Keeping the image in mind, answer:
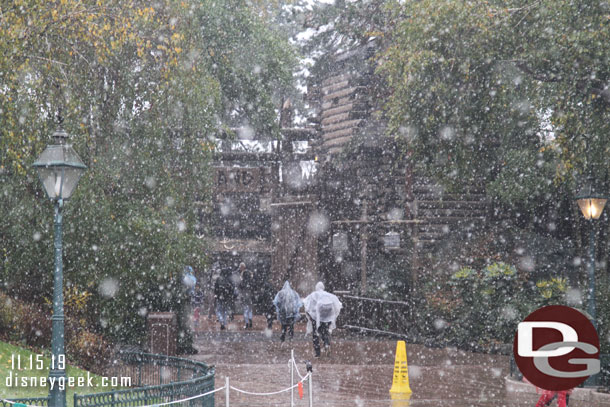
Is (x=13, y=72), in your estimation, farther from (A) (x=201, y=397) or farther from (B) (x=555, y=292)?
(B) (x=555, y=292)

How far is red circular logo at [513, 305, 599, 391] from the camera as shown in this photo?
144 inches

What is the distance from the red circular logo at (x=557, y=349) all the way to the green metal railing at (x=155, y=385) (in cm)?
510

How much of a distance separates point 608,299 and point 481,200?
34.4 feet

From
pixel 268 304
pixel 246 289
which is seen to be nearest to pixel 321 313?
pixel 268 304

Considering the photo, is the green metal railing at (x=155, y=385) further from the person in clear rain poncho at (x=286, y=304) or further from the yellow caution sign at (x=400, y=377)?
the person in clear rain poncho at (x=286, y=304)

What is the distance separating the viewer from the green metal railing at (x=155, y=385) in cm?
848

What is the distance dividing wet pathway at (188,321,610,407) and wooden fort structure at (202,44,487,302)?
18.0 feet

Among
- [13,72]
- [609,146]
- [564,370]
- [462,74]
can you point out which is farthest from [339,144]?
[564,370]

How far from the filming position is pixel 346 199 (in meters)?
30.5

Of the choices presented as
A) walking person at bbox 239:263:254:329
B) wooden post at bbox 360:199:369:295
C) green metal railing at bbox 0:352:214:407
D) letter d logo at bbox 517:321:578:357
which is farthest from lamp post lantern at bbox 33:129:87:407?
wooden post at bbox 360:199:369:295

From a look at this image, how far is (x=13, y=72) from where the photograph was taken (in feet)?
34.3

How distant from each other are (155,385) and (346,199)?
20.4m

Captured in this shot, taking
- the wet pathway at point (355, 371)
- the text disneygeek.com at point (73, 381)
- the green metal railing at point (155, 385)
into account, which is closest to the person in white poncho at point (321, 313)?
the wet pathway at point (355, 371)

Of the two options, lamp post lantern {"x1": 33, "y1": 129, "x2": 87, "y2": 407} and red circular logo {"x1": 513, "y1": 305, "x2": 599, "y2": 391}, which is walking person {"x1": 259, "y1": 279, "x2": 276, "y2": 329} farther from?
red circular logo {"x1": 513, "y1": 305, "x2": 599, "y2": 391}
